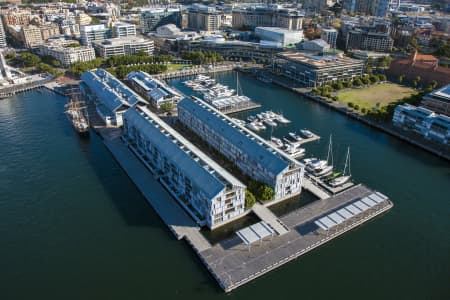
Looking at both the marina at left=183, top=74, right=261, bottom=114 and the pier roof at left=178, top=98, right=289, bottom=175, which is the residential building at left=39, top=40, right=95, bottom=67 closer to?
the marina at left=183, top=74, right=261, bottom=114

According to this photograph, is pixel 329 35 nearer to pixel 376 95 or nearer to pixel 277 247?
→ pixel 376 95

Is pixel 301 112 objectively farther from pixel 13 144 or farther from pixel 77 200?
pixel 13 144

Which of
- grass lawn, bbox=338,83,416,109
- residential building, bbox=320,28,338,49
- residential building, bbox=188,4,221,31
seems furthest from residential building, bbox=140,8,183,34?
grass lawn, bbox=338,83,416,109

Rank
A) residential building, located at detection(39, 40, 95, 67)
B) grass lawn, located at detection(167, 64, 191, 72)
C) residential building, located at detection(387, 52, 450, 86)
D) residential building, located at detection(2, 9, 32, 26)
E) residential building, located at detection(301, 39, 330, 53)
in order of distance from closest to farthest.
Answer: residential building, located at detection(387, 52, 450, 86) < residential building, located at detection(39, 40, 95, 67) < grass lawn, located at detection(167, 64, 191, 72) < residential building, located at detection(301, 39, 330, 53) < residential building, located at detection(2, 9, 32, 26)

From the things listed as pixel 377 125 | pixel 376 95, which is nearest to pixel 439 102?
pixel 376 95

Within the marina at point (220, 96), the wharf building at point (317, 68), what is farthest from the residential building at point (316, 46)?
the marina at point (220, 96)
